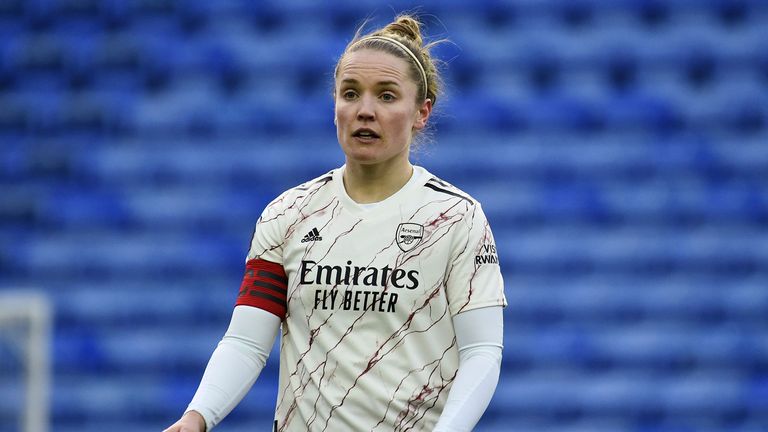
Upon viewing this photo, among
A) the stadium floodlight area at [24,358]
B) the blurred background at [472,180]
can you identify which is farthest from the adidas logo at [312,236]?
the blurred background at [472,180]

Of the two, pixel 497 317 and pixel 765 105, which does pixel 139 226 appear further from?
pixel 497 317

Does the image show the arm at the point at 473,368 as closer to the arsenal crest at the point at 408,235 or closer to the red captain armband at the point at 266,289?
the arsenal crest at the point at 408,235

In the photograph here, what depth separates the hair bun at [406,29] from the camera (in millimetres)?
2295

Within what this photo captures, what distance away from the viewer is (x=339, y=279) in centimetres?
218

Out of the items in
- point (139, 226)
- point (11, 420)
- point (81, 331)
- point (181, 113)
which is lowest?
point (11, 420)

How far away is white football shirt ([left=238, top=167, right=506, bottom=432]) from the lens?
2.15 metres

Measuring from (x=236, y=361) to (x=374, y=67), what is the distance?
0.53m

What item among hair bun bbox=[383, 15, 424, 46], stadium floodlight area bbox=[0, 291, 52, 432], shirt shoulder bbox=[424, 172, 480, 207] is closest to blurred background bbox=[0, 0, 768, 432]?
stadium floodlight area bbox=[0, 291, 52, 432]

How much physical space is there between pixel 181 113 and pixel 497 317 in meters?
4.41

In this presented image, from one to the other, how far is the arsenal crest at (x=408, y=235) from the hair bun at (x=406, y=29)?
12.8 inches

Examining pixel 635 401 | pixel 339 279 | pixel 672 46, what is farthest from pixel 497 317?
pixel 672 46

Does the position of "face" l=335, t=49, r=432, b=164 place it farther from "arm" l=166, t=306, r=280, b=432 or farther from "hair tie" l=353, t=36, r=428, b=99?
"arm" l=166, t=306, r=280, b=432

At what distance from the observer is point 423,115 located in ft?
7.50

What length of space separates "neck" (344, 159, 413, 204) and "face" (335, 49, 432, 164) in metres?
0.03
